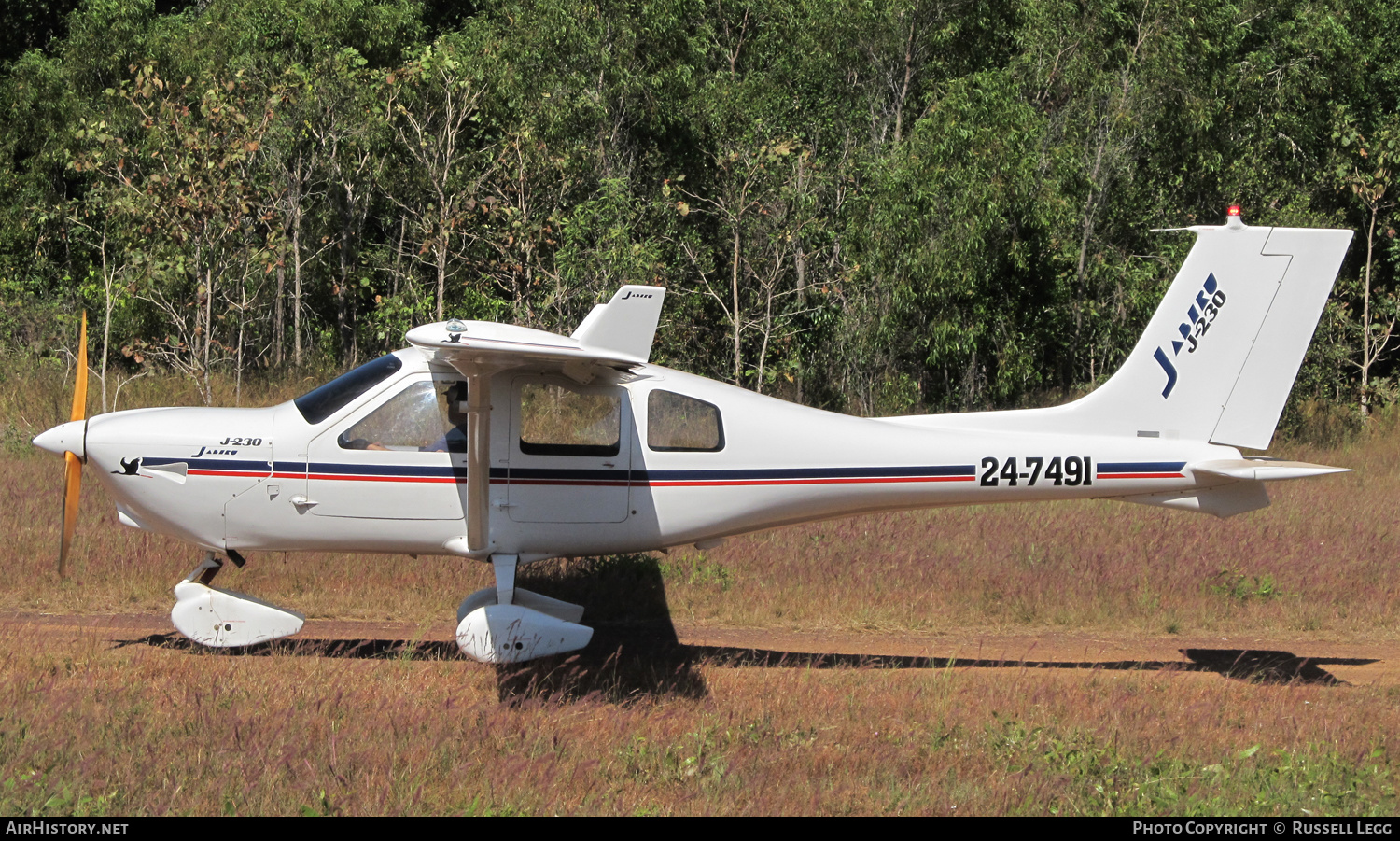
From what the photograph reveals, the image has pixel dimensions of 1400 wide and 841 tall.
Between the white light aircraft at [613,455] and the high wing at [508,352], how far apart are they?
0.02m

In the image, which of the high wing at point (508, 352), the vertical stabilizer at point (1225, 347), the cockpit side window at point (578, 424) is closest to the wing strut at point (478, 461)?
the high wing at point (508, 352)

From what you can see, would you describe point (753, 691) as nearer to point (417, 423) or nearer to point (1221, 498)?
point (417, 423)

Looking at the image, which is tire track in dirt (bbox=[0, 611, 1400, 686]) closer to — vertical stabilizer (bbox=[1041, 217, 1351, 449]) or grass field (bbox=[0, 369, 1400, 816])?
grass field (bbox=[0, 369, 1400, 816])

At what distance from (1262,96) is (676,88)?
990 centimetres

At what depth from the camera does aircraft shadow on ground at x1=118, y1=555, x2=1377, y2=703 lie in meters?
7.56

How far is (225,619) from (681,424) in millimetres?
3201

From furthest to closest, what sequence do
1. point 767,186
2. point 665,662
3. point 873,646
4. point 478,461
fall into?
point 767,186
point 873,646
point 665,662
point 478,461

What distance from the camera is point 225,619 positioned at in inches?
298

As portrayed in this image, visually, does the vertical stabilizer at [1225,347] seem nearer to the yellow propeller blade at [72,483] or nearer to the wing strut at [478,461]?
the wing strut at [478,461]

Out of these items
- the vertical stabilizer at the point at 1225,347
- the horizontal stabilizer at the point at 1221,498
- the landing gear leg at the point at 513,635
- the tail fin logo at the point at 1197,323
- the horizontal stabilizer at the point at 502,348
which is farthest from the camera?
the tail fin logo at the point at 1197,323

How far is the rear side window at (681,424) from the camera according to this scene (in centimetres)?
775

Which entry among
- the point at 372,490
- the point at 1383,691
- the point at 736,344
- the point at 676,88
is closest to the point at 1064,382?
the point at 736,344

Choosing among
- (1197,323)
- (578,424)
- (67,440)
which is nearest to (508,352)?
(578,424)

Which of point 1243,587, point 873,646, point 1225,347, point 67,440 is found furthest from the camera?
point 1243,587
